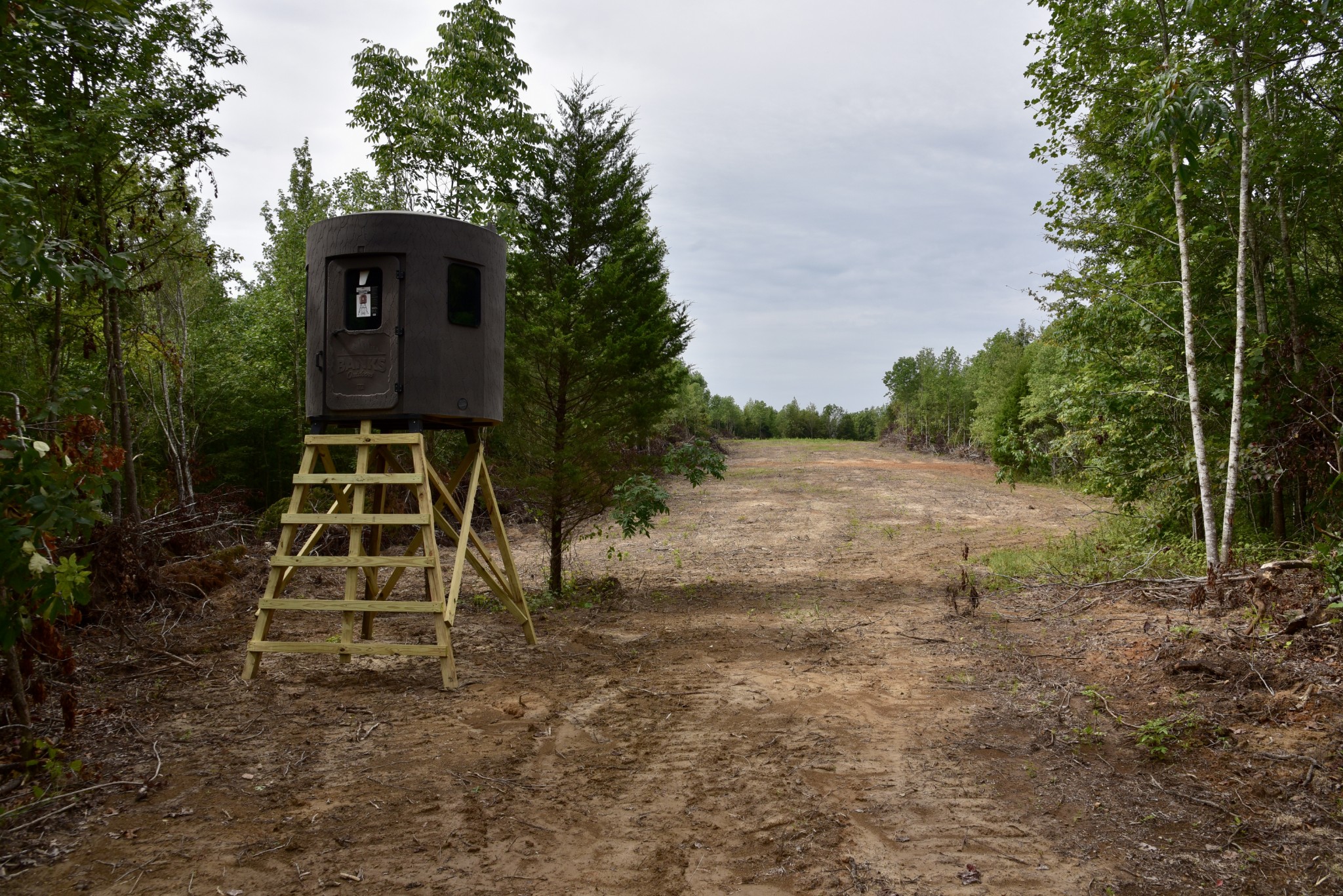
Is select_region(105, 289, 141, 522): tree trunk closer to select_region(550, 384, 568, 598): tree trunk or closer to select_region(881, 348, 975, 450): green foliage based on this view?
select_region(550, 384, 568, 598): tree trunk

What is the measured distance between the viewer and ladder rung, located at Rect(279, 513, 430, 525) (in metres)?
5.70

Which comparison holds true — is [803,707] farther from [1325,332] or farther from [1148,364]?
[1325,332]

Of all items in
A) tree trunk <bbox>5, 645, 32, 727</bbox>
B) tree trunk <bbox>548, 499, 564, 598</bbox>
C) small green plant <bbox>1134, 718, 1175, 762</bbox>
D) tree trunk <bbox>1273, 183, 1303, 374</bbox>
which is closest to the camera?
tree trunk <bbox>5, 645, 32, 727</bbox>

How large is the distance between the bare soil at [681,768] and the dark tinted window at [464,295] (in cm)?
305

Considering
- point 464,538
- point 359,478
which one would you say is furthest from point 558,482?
point 359,478

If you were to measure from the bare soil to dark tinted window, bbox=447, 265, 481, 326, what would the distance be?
3054 millimetres

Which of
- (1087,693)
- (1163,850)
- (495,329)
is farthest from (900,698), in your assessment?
(495,329)

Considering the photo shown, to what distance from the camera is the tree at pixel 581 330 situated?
931cm

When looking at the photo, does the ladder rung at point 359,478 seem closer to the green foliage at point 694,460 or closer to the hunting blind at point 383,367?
the hunting blind at point 383,367

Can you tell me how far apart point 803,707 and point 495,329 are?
4.19m

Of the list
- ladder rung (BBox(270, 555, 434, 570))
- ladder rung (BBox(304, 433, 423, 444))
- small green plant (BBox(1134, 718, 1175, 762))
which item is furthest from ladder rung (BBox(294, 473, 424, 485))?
small green plant (BBox(1134, 718, 1175, 762))

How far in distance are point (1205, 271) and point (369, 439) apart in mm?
11110

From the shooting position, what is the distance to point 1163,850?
347 cm

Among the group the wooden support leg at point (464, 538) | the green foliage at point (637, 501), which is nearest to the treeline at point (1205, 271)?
the green foliage at point (637, 501)
